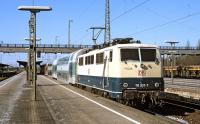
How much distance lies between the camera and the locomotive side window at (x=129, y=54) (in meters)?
20.7

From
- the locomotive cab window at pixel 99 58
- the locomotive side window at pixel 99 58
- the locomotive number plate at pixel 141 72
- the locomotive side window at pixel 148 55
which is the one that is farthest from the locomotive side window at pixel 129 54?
the locomotive side window at pixel 99 58

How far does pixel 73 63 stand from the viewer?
39500mm

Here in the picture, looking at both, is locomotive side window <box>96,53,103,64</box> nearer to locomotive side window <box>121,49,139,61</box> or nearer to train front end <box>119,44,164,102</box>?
locomotive side window <box>121,49,139,61</box>

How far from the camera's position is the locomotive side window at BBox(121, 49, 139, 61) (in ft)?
68.0

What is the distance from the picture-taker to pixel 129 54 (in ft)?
68.3

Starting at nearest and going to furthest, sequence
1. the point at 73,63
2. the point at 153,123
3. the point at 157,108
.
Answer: the point at 153,123 < the point at 157,108 < the point at 73,63

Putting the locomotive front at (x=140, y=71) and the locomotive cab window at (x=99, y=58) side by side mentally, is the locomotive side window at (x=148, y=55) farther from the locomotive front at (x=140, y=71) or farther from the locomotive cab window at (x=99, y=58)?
the locomotive cab window at (x=99, y=58)

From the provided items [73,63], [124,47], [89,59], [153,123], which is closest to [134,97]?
[124,47]

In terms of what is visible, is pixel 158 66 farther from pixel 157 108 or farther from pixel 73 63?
pixel 73 63

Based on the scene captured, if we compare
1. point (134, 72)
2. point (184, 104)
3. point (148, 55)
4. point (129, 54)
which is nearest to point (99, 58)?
point (129, 54)

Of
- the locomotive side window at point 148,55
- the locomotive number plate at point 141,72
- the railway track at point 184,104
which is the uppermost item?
the locomotive side window at point 148,55

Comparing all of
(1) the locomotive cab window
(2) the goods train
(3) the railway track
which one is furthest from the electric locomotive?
(3) the railway track

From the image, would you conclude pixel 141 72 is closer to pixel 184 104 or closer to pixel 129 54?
pixel 129 54

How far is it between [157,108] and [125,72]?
350cm
